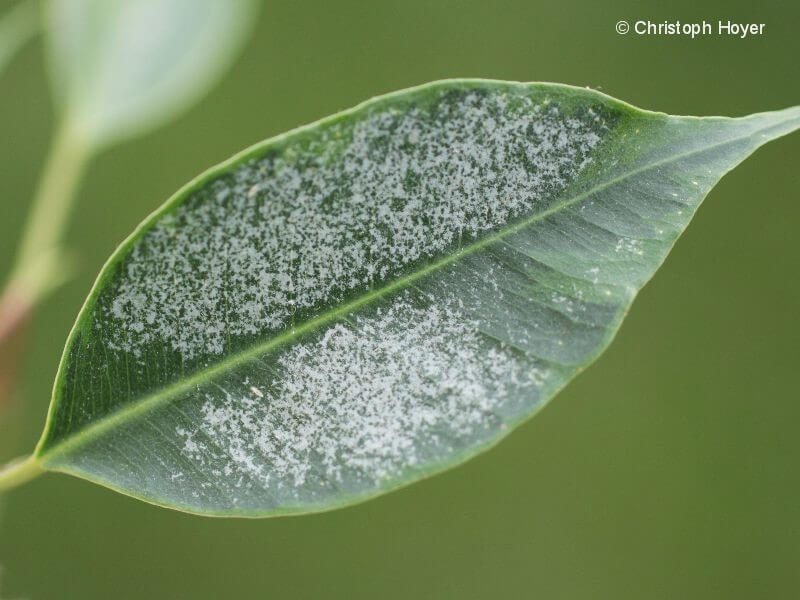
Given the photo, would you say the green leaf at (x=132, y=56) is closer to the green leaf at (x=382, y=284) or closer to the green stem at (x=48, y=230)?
the green stem at (x=48, y=230)

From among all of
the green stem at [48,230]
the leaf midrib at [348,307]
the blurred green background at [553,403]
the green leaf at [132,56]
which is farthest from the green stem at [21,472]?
the blurred green background at [553,403]

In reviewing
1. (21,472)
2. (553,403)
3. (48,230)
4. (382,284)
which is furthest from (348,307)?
(553,403)

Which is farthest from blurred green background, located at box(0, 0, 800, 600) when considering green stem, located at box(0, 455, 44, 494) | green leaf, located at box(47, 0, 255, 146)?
green stem, located at box(0, 455, 44, 494)

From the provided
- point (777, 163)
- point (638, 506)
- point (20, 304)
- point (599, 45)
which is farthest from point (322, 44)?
point (20, 304)

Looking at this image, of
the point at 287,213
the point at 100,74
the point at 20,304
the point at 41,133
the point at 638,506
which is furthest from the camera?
the point at 638,506

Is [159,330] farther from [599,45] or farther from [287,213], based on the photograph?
[599,45]

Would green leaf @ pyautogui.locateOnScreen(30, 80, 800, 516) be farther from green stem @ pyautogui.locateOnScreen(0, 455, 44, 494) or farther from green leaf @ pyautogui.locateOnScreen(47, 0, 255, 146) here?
green leaf @ pyautogui.locateOnScreen(47, 0, 255, 146)

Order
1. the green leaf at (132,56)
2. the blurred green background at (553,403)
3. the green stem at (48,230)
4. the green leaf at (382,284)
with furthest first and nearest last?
the blurred green background at (553,403), the green leaf at (132,56), the green stem at (48,230), the green leaf at (382,284)
